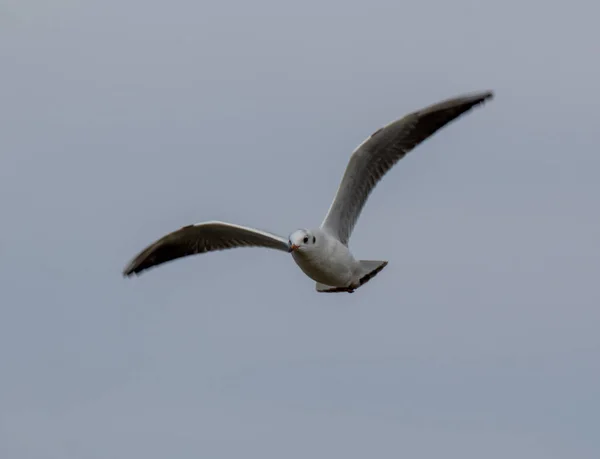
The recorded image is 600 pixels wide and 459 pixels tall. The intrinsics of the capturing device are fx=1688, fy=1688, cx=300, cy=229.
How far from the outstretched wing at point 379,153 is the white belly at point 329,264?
0.59m

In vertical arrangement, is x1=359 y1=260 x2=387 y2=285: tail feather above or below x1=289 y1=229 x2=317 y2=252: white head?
below

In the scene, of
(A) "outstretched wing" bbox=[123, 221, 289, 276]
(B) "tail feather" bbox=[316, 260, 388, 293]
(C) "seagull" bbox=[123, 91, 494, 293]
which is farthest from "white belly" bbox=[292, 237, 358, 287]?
(A) "outstretched wing" bbox=[123, 221, 289, 276]

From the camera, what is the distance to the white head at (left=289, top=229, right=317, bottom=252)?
2606 centimetres

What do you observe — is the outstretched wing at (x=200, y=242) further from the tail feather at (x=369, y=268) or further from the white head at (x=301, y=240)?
the tail feather at (x=369, y=268)

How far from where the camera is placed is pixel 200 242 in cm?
2959

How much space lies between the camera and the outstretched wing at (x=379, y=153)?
2716 cm

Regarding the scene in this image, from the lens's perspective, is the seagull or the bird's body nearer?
the bird's body

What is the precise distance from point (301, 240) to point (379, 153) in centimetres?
237

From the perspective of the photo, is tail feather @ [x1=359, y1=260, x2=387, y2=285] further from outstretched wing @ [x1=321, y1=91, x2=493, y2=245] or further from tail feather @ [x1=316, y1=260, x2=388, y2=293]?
outstretched wing @ [x1=321, y1=91, x2=493, y2=245]

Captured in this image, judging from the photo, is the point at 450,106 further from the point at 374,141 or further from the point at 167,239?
the point at 167,239

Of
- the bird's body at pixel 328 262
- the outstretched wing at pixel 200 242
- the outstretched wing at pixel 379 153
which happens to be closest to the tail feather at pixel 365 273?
the bird's body at pixel 328 262

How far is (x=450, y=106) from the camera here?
27.2 metres

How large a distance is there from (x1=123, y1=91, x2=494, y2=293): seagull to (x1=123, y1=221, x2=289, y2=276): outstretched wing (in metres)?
0.02

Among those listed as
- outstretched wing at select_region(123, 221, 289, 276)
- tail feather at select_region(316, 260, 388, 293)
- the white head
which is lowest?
tail feather at select_region(316, 260, 388, 293)
